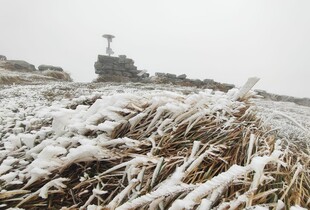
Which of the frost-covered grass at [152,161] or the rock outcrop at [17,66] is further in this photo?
the rock outcrop at [17,66]

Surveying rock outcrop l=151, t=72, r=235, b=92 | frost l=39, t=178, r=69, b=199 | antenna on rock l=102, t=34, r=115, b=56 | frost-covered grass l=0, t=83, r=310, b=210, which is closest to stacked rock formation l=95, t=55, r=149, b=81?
rock outcrop l=151, t=72, r=235, b=92

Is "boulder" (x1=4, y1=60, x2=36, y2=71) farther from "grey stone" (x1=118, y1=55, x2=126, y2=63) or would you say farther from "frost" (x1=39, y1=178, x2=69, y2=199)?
"frost" (x1=39, y1=178, x2=69, y2=199)

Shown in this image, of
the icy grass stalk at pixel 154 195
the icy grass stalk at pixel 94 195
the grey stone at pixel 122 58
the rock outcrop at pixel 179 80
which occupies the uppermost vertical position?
the grey stone at pixel 122 58

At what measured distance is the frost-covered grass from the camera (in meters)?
0.88

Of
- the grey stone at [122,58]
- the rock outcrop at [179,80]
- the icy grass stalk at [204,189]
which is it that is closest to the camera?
the icy grass stalk at [204,189]

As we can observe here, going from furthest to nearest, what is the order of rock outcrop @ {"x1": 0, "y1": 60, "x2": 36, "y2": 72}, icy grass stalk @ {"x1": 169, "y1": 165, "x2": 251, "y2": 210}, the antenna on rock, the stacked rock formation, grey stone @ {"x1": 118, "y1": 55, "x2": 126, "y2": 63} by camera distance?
1. the antenna on rock
2. rock outcrop @ {"x1": 0, "y1": 60, "x2": 36, "y2": 72}
3. grey stone @ {"x1": 118, "y1": 55, "x2": 126, "y2": 63}
4. the stacked rock formation
5. icy grass stalk @ {"x1": 169, "y1": 165, "x2": 251, "y2": 210}

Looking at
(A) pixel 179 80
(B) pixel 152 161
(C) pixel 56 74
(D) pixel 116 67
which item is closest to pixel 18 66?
(C) pixel 56 74

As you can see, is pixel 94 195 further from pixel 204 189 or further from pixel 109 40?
pixel 109 40

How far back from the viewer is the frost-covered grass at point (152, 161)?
0.88 meters

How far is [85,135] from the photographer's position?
4.04ft

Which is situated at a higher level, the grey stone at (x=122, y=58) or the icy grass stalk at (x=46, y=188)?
the grey stone at (x=122, y=58)

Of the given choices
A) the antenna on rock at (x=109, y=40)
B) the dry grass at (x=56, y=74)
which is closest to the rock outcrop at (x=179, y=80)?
the antenna on rock at (x=109, y=40)

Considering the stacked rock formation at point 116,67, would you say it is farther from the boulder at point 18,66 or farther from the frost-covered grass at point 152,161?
the frost-covered grass at point 152,161

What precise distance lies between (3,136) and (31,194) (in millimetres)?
661
